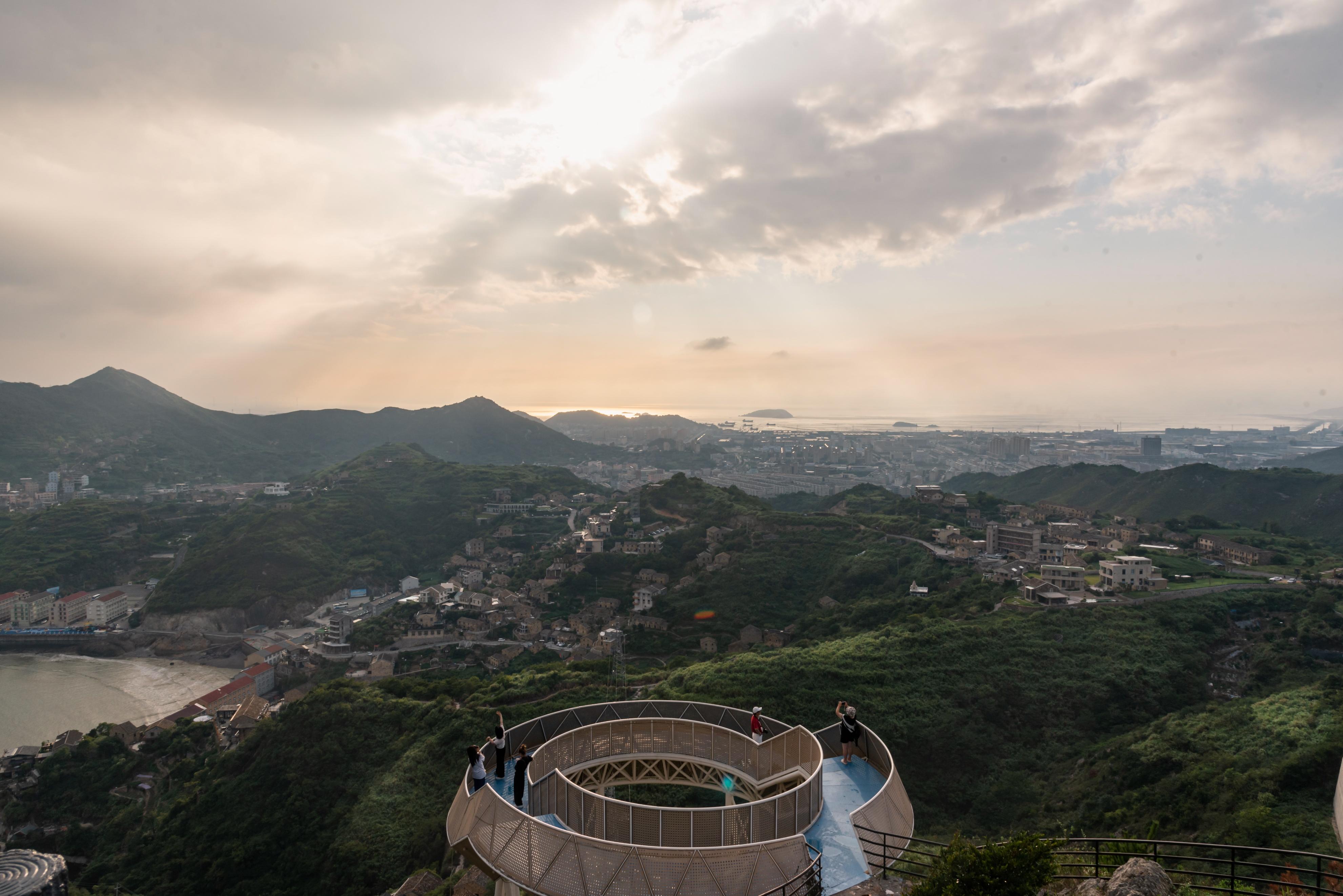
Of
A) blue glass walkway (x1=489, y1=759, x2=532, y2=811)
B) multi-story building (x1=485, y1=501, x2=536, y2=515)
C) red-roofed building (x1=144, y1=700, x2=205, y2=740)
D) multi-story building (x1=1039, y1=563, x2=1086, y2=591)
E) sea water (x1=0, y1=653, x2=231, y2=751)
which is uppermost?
blue glass walkway (x1=489, y1=759, x2=532, y2=811)

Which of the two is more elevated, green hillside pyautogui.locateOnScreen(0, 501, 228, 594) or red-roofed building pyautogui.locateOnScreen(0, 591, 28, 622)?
green hillside pyautogui.locateOnScreen(0, 501, 228, 594)

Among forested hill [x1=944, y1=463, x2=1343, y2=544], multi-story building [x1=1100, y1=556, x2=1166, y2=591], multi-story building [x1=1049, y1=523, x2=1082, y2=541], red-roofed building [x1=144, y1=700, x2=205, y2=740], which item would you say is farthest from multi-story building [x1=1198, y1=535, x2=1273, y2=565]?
red-roofed building [x1=144, y1=700, x2=205, y2=740]

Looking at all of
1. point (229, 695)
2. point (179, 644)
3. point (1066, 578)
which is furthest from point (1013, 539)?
point (179, 644)

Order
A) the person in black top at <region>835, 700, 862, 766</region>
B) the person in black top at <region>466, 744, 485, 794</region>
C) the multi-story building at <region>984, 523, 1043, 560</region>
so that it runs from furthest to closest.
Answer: the multi-story building at <region>984, 523, 1043, 560</region>
the person in black top at <region>835, 700, 862, 766</region>
the person in black top at <region>466, 744, 485, 794</region>

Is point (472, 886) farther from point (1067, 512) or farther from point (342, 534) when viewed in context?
point (342, 534)

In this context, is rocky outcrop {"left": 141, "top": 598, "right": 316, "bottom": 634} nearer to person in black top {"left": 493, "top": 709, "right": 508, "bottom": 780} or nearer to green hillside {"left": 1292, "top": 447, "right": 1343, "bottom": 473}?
person in black top {"left": 493, "top": 709, "right": 508, "bottom": 780}

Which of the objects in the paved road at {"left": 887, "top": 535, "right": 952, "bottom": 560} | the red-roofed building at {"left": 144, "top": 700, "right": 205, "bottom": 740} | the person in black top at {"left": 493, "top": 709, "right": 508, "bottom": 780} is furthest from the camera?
the paved road at {"left": 887, "top": 535, "right": 952, "bottom": 560}

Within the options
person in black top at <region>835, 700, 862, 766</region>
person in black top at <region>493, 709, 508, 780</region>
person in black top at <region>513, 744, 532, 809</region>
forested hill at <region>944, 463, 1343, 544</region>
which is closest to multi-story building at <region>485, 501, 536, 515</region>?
forested hill at <region>944, 463, 1343, 544</region>

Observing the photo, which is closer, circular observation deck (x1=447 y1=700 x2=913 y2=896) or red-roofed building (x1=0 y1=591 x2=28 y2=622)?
circular observation deck (x1=447 y1=700 x2=913 y2=896)

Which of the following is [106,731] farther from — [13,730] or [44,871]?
[44,871]
